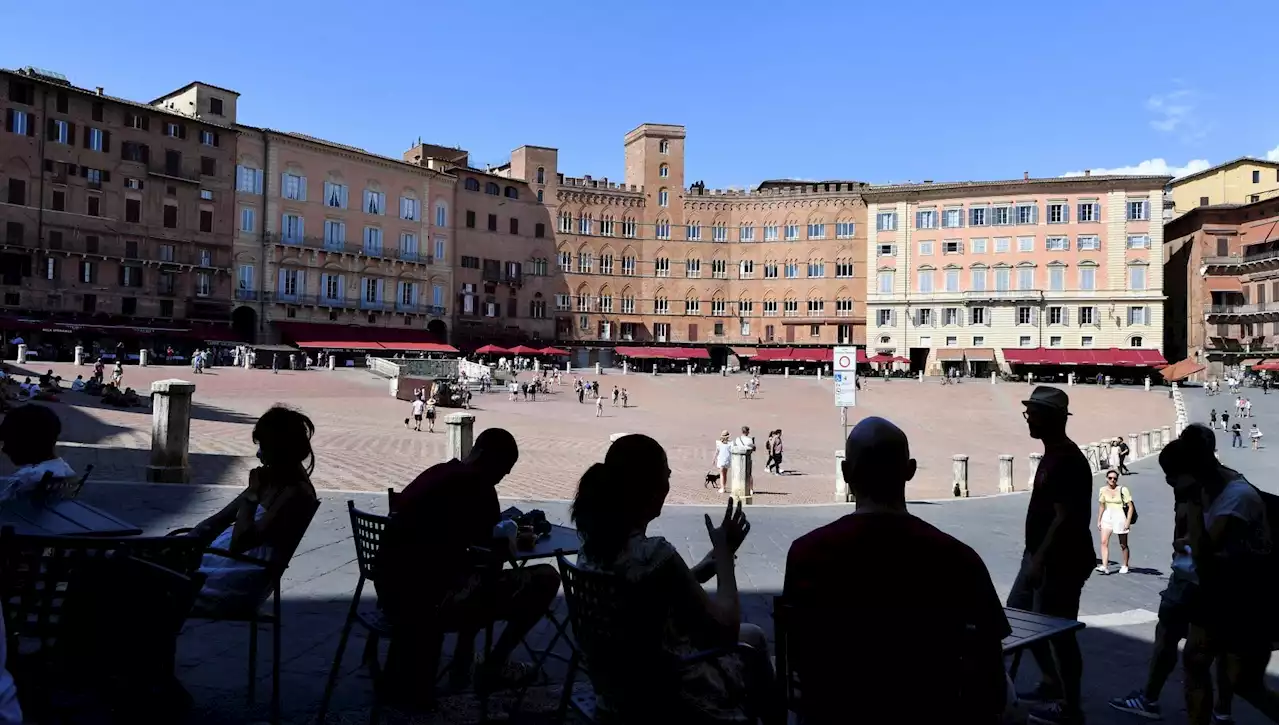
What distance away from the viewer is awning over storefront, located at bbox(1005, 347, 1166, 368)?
5959cm

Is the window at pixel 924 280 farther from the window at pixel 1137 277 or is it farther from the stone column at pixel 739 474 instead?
the stone column at pixel 739 474

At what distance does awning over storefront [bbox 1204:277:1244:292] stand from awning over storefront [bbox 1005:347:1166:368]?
6.21 meters

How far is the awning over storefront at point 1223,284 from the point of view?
61938 mm

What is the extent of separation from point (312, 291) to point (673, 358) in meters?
28.1

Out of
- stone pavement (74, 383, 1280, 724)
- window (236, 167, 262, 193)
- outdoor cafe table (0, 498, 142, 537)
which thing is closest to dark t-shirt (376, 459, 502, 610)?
stone pavement (74, 383, 1280, 724)

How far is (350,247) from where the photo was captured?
5906 centimetres

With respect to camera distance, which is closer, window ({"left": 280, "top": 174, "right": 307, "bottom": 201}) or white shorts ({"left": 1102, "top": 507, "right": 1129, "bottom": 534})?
white shorts ({"left": 1102, "top": 507, "right": 1129, "bottom": 534})

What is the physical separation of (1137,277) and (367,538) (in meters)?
69.8

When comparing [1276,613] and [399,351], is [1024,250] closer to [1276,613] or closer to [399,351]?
[399,351]

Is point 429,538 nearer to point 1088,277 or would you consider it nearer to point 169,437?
point 169,437

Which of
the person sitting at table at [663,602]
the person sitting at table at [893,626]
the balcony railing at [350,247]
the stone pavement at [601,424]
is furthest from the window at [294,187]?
the person sitting at table at [893,626]

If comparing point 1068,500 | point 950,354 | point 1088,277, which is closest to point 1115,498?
point 1068,500

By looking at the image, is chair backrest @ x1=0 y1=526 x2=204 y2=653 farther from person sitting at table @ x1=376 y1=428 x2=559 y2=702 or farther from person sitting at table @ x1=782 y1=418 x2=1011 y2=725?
person sitting at table @ x1=782 y1=418 x2=1011 y2=725

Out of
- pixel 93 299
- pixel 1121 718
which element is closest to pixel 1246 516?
pixel 1121 718
